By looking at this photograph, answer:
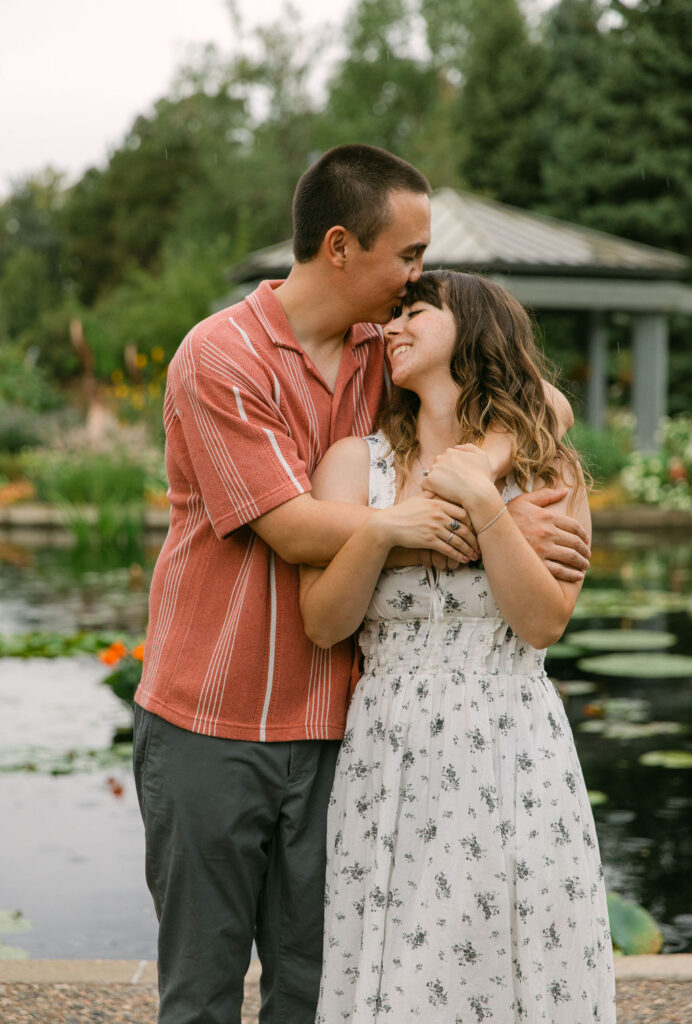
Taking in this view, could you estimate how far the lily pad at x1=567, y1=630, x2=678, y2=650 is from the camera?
302 inches

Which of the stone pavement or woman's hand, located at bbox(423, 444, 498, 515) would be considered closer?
woman's hand, located at bbox(423, 444, 498, 515)

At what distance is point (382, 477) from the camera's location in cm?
215

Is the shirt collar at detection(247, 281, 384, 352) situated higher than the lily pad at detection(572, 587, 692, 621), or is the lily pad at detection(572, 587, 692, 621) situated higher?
the shirt collar at detection(247, 281, 384, 352)

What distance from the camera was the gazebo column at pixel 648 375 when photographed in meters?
18.5

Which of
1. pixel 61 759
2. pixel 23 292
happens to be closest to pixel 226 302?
pixel 61 759

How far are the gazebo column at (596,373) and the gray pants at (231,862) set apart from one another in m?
17.3

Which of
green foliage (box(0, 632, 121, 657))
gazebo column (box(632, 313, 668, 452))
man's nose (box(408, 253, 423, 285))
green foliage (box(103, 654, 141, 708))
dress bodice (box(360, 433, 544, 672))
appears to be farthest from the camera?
gazebo column (box(632, 313, 668, 452))

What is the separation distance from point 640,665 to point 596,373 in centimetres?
1362

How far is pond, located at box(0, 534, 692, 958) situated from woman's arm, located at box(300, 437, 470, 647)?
6.84 ft

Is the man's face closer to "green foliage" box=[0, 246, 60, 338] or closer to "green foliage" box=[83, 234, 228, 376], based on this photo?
"green foliage" box=[83, 234, 228, 376]

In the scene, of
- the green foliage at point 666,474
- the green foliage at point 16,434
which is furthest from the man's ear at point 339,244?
the green foliage at point 16,434

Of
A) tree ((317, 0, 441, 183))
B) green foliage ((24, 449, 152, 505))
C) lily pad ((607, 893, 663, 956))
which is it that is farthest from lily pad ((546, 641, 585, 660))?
tree ((317, 0, 441, 183))

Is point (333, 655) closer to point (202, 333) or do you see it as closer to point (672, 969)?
point (202, 333)

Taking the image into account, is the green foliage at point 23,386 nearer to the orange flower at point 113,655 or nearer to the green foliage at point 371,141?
the green foliage at point 371,141
